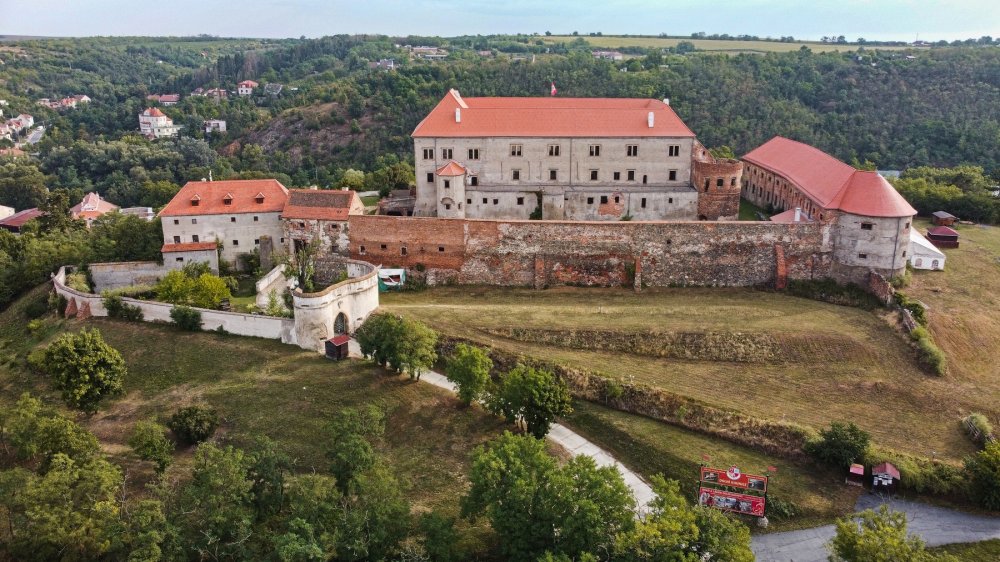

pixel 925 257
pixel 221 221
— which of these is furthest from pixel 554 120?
pixel 925 257

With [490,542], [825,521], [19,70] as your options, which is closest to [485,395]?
[490,542]

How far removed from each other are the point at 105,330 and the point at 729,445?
1434 inches

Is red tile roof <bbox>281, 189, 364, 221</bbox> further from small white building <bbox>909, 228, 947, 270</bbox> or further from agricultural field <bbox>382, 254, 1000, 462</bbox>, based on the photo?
small white building <bbox>909, 228, 947, 270</bbox>

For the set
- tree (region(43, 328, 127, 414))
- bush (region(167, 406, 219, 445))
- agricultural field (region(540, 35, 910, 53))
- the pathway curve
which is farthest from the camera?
agricultural field (region(540, 35, 910, 53))

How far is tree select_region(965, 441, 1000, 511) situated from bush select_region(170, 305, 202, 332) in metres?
40.8

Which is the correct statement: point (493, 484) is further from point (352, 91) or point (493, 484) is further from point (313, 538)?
point (352, 91)

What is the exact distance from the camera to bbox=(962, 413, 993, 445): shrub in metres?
34.0

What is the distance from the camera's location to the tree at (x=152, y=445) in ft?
107

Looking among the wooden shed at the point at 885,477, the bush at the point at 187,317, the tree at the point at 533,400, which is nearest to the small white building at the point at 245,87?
the bush at the point at 187,317

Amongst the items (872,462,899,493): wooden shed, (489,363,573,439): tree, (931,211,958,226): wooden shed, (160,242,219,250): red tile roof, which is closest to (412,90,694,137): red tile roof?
(160,242,219,250): red tile roof

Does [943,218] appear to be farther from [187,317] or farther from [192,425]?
[192,425]

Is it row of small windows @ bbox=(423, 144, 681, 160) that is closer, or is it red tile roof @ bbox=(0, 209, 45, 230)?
row of small windows @ bbox=(423, 144, 681, 160)

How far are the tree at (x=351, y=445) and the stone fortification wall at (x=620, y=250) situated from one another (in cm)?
1890

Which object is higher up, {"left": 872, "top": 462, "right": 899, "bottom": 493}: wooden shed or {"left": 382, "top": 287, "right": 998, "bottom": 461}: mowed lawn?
{"left": 382, "top": 287, "right": 998, "bottom": 461}: mowed lawn
